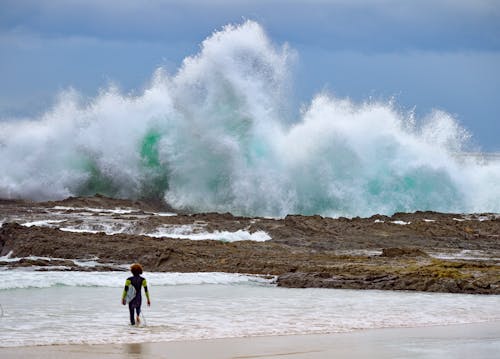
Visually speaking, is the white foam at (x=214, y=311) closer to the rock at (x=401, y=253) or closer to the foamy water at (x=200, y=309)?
the foamy water at (x=200, y=309)

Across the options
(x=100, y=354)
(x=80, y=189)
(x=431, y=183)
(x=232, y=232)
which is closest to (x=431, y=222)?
(x=232, y=232)

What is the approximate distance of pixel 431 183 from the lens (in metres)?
33.9

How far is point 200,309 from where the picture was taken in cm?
1305

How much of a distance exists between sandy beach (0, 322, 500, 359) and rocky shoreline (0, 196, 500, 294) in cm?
505

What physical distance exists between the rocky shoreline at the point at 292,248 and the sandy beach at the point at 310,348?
505 centimetres

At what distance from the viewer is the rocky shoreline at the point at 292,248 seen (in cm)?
1612

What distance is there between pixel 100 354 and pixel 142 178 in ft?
81.6

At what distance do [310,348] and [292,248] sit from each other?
37.7ft

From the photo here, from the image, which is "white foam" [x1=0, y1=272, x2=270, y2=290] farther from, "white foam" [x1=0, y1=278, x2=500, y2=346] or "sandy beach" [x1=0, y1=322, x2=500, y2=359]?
"sandy beach" [x1=0, y1=322, x2=500, y2=359]

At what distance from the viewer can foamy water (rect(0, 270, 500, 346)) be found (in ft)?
35.1

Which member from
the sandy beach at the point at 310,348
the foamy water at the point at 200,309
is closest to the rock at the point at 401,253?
the foamy water at the point at 200,309

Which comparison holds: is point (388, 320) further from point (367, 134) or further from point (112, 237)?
point (367, 134)

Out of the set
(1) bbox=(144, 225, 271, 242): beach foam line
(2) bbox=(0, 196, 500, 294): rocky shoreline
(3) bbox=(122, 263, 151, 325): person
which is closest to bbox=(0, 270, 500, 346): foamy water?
(3) bbox=(122, 263, 151, 325): person

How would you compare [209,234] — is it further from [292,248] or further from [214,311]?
[214,311]
